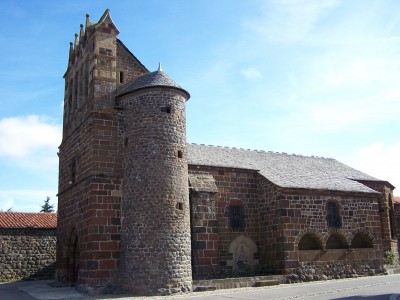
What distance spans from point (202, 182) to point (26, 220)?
1306cm

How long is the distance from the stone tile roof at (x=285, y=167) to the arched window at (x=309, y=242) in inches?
107

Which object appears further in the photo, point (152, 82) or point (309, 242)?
point (309, 242)

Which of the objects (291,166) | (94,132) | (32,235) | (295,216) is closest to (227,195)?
(295,216)

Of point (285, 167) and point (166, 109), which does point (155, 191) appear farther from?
point (285, 167)

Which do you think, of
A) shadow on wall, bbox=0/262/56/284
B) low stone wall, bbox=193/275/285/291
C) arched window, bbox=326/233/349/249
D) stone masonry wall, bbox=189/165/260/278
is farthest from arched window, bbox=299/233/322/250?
shadow on wall, bbox=0/262/56/284

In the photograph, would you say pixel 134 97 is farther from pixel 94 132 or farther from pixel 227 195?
pixel 227 195

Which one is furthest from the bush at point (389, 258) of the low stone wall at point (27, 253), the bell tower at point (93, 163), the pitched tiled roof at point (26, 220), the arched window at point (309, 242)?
the pitched tiled roof at point (26, 220)

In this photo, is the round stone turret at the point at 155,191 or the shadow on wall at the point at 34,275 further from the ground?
the round stone turret at the point at 155,191

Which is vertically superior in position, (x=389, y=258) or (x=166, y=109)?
(x=166, y=109)

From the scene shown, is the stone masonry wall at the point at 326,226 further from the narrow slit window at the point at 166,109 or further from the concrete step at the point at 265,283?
the narrow slit window at the point at 166,109

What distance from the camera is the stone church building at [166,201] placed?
60.7 ft

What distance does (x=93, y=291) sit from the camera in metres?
17.9

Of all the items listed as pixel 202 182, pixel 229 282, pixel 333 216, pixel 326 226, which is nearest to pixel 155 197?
pixel 202 182

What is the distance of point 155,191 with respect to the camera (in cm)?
1866
